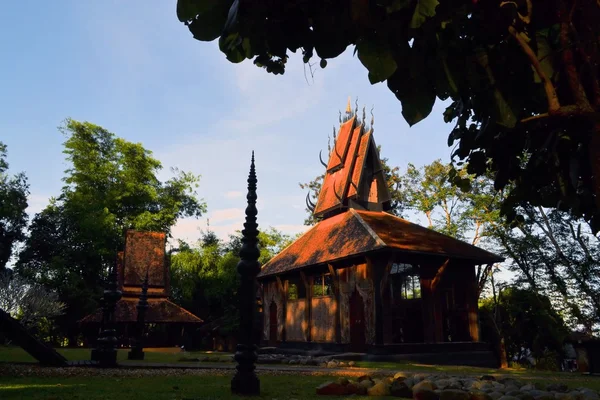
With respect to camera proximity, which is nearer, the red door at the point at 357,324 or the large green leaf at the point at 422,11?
the large green leaf at the point at 422,11

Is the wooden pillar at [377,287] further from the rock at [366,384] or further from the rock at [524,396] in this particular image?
the rock at [524,396]

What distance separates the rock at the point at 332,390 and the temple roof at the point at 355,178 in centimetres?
1957

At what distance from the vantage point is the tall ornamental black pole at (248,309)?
618cm

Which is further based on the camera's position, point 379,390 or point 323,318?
point 323,318

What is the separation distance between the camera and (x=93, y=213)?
4181 cm

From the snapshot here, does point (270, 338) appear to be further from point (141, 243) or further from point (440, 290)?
point (141, 243)

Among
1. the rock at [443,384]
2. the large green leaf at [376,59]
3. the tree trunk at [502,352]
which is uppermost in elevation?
the large green leaf at [376,59]

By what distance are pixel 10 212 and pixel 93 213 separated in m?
6.28

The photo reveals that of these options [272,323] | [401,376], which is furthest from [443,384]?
[272,323]

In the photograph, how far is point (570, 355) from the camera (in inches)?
1011

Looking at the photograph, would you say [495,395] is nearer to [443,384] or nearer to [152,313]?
[443,384]

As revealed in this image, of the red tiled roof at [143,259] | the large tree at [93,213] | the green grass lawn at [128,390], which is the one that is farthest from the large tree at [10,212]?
the green grass lawn at [128,390]

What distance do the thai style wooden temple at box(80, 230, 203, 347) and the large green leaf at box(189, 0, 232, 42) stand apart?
3009 centimetres

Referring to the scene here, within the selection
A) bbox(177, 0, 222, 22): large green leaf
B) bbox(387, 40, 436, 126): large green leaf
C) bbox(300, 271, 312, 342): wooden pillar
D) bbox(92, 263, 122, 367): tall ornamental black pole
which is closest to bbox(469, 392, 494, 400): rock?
bbox(387, 40, 436, 126): large green leaf
